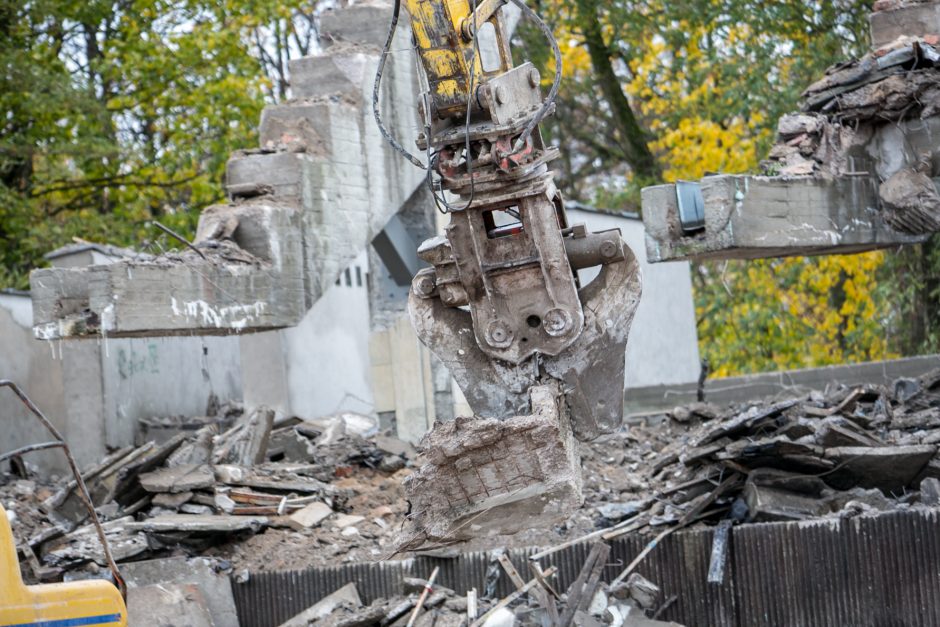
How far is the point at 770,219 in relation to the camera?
11.1 metres

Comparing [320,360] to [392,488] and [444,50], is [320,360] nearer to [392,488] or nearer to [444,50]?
[392,488]

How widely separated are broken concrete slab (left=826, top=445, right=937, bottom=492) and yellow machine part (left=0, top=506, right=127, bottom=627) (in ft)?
21.2

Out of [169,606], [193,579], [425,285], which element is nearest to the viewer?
[425,285]

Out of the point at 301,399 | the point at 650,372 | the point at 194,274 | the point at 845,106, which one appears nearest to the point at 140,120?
the point at 301,399

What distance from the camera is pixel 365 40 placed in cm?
1404

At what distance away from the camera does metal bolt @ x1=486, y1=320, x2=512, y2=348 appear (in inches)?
349

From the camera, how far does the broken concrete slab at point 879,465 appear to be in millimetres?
10703

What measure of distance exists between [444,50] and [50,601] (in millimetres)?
4295

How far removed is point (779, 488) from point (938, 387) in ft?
13.0

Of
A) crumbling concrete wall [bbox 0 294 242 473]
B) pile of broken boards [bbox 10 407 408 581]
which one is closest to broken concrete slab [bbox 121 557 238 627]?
pile of broken boards [bbox 10 407 408 581]

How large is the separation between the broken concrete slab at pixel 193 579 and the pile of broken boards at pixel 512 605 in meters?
0.60

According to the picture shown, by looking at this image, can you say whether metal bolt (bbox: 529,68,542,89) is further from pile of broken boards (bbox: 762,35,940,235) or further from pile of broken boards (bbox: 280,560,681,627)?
pile of broken boards (bbox: 280,560,681,627)

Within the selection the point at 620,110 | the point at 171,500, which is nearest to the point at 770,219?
the point at 171,500

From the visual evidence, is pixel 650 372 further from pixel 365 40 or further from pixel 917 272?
pixel 365 40
